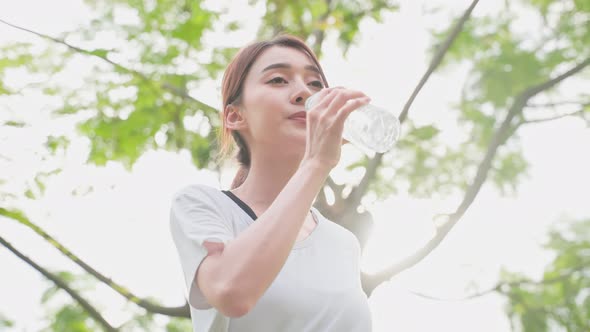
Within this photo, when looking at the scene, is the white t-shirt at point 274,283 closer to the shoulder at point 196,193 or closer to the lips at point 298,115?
the shoulder at point 196,193

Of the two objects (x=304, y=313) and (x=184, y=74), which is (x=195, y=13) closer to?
(x=184, y=74)

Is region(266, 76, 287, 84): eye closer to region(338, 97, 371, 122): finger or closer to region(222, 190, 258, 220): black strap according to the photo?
region(222, 190, 258, 220): black strap

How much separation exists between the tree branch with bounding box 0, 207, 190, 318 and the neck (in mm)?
1187

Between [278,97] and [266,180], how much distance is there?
259 mm

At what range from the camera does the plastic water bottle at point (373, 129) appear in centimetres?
187

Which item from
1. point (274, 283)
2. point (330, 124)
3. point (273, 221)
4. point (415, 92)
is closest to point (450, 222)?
point (415, 92)

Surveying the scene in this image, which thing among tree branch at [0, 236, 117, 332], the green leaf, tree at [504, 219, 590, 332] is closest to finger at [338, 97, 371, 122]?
the green leaf

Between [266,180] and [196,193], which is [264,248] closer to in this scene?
[196,193]

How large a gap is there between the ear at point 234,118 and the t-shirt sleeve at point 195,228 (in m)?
0.37

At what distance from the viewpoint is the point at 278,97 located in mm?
1851

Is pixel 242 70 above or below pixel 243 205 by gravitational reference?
above

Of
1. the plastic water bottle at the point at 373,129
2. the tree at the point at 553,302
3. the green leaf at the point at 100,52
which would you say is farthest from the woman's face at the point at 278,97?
the tree at the point at 553,302

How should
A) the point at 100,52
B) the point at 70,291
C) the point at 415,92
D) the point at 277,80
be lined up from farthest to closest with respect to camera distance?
→ the point at 415,92
the point at 70,291
the point at 100,52
the point at 277,80

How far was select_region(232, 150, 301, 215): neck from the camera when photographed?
193 cm
